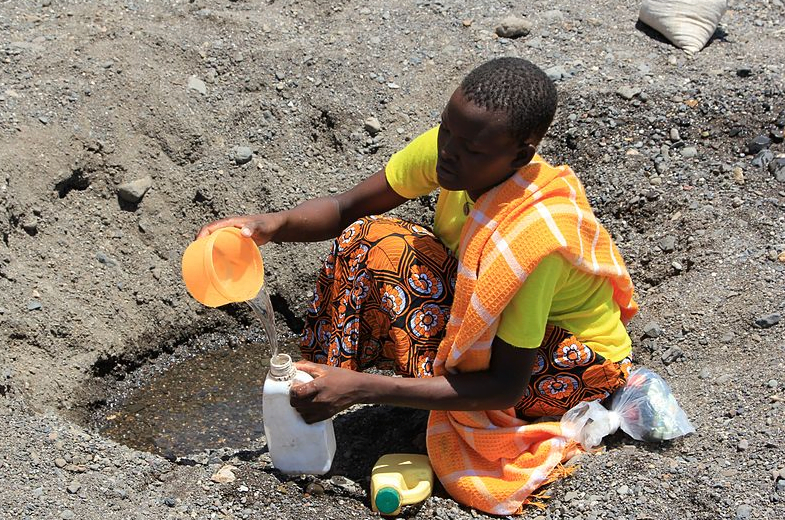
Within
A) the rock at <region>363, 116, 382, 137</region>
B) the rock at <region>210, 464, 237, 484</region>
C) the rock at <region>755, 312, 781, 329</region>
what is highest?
the rock at <region>755, 312, 781, 329</region>

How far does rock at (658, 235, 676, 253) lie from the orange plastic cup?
1.39m

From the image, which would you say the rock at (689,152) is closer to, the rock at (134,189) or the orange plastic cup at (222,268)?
the orange plastic cup at (222,268)

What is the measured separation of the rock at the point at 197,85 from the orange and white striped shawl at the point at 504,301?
5.45 feet

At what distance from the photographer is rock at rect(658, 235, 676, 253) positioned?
3033 millimetres

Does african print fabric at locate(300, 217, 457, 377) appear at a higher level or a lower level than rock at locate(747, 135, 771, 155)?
higher

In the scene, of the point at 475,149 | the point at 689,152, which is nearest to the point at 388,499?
the point at 475,149

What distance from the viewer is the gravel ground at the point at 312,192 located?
228 cm

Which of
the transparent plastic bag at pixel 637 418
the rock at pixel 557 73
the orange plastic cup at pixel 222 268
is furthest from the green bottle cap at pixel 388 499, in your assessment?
the rock at pixel 557 73

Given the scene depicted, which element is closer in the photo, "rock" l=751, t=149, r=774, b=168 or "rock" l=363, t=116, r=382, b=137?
"rock" l=751, t=149, r=774, b=168

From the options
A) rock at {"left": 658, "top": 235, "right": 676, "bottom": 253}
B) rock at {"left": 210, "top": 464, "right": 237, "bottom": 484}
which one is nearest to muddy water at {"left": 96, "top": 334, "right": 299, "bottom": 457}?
rock at {"left": 210, "top": 464, "right": 237, "bottom": 484}

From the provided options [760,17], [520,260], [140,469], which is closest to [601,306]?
[520,260]

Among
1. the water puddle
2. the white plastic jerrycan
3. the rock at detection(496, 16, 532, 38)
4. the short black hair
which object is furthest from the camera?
the rock at detection(496, 16, 532, 38)

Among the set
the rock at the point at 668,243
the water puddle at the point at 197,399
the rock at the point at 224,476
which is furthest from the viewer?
the rock at the point at 668,243

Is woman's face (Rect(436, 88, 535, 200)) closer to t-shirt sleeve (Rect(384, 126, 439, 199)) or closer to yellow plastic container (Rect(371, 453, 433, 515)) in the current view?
t-shirt sleeve (Rect(384, 126, 439, 199))
